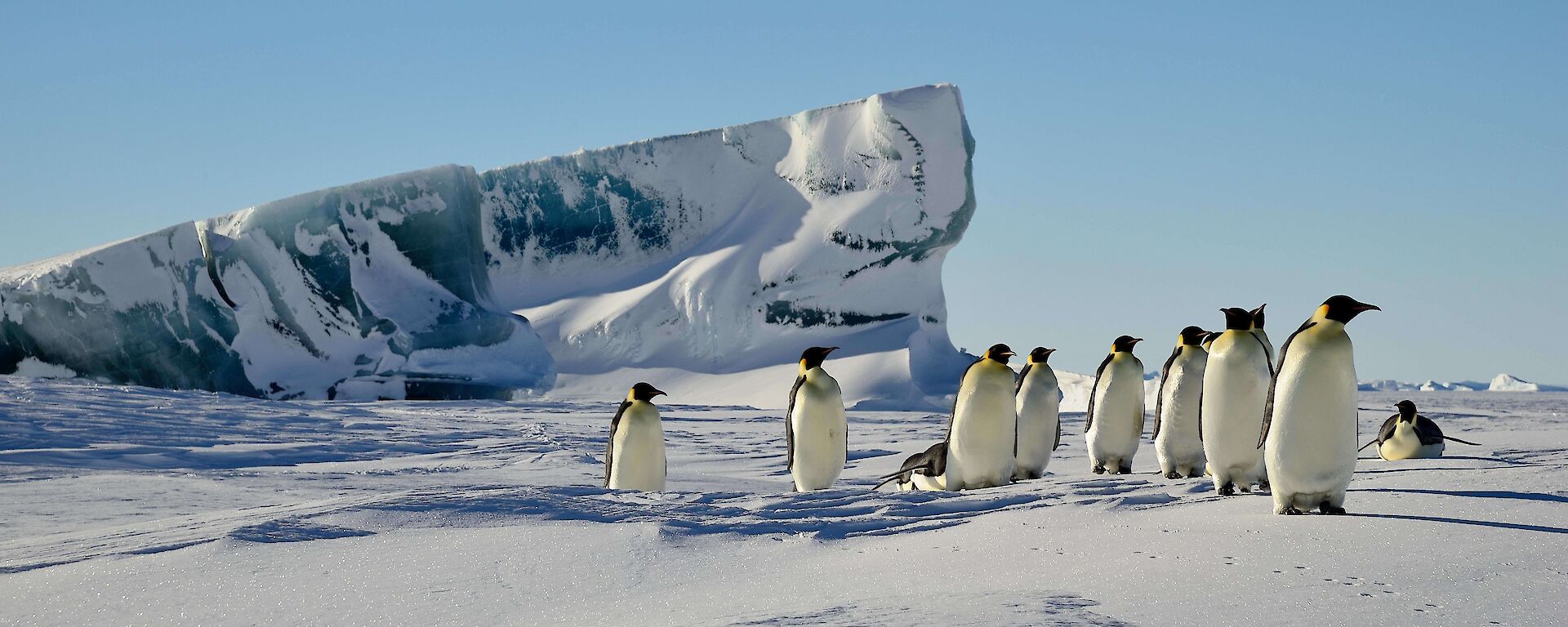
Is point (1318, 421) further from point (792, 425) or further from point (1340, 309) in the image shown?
point (792, 425)

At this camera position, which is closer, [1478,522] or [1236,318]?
[1478,522]

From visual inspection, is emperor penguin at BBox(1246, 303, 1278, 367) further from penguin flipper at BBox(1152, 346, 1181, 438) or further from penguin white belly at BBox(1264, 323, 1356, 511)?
penguin white belly at BBox(1264, 323, 1356, 511)

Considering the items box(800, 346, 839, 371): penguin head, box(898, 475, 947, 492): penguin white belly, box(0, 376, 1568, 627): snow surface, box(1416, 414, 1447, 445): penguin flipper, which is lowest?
box(898, 475, 947, 492): penguin white belly

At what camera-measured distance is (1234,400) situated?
5.01 m

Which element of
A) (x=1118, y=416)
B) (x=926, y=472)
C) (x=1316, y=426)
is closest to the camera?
(x=1316, y=426)

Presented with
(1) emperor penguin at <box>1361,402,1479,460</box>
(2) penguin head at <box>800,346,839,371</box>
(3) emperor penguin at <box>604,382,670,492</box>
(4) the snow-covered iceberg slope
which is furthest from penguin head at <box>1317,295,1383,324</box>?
(4) the snow-covered iceberg slope

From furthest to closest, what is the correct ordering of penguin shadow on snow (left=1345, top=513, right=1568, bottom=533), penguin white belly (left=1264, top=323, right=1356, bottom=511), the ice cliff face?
the ice cliff face → penguin white belly (left=1264, top=323, right=1356, bottom=511) → penguin shadow on snow (left=1345, top=513, right=1568, bottom=533)

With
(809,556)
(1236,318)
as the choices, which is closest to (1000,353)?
(1236,318)

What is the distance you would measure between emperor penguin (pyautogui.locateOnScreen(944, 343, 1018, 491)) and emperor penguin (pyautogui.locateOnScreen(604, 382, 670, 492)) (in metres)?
1.81

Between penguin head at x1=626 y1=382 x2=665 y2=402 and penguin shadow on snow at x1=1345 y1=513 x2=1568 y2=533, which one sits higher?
penguin head at x1=626 y1=382 x2=665 y2=402

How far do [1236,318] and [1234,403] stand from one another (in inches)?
13.8

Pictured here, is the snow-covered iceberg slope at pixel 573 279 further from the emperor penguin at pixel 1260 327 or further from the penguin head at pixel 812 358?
the emperor penguin at pixel 1260 327

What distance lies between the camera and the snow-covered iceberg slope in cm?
1897

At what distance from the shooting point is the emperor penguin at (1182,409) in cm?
606
